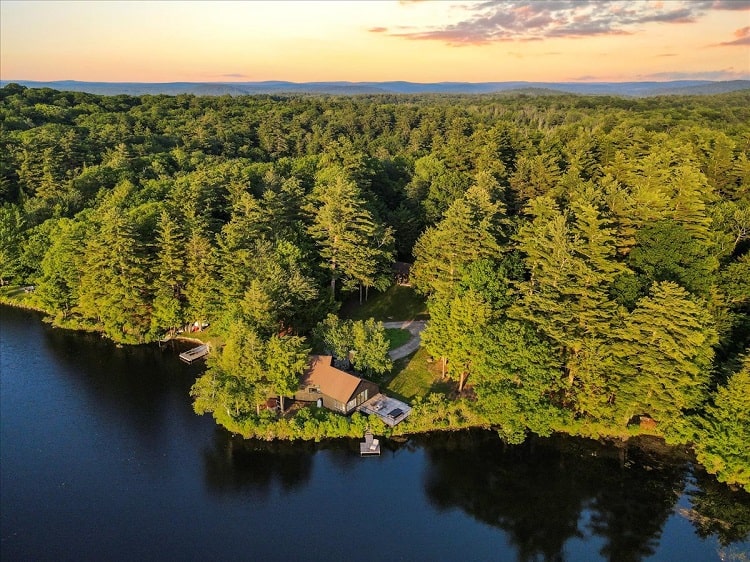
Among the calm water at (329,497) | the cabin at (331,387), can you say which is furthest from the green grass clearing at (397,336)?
the calm water at (329,497)

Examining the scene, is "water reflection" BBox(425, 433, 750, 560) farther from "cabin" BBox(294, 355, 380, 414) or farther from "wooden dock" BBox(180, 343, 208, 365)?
"wooden dock" BBox(180, 343, 208, 365)

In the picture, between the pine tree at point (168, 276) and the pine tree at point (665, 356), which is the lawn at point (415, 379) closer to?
the pine tree at point (665, 356)

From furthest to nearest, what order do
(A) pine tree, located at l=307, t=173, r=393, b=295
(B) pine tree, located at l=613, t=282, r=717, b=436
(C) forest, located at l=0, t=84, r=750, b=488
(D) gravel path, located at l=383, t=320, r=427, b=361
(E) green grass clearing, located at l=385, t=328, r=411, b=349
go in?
(A) pine tree, located at l=307, t=173, r=393, b=295, (E) green grass clearing, located at l=385, t=328, r=411, b=349, (D) gravel path, located at l=383, t=320, r=427, b=361, (C) forest, located at l=0, t=84, r=750, b=488, (B) pine tree, located at l=613, t=282, r=717, b=436

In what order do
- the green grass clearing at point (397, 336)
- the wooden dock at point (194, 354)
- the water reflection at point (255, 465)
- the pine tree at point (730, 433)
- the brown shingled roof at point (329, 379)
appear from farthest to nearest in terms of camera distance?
the green grass clearing at point (397, 336) < the wooden dock at point (194, 354) < the brown shingled roof at point (329, 379) < the water reflection at point (255, 465) < the pine tree at point (730, 433)

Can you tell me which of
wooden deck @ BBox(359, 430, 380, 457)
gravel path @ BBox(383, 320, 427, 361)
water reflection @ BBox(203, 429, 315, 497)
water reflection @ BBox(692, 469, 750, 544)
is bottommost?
water reflection @ BBox(692, 469, 750, 544)

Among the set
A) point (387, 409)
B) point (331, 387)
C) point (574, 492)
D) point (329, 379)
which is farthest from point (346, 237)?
point (574, 492)

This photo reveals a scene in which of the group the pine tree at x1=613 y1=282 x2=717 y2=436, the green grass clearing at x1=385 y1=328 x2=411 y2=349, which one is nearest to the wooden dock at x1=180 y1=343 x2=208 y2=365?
the green grass clearing at x1=385 y1=328 x2=411 y2=349

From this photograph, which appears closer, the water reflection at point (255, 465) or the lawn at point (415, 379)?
the water reflection at point (255, 465)

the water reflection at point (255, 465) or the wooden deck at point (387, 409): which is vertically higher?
the wooden deck at point (387, 409)
